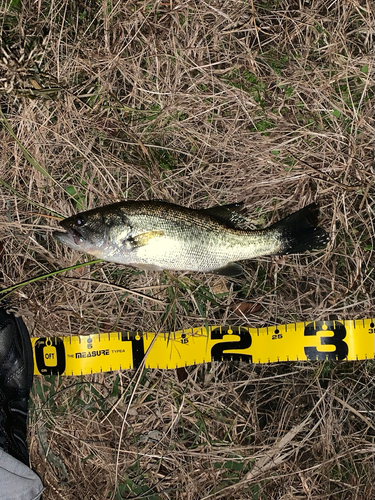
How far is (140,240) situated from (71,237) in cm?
57

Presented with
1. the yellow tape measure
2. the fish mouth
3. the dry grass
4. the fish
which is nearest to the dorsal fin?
the fish

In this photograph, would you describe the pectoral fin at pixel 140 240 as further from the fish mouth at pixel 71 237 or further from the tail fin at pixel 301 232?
the tail fin at pixel 301 232

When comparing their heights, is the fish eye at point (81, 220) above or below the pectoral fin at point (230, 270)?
above

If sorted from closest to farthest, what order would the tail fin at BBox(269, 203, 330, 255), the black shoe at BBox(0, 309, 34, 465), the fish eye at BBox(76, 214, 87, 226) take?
the fish eye at BBox(76, 214, 87, 226)
the tail fin at BBox(269, 203, 330, 255)
the black shoe at BBox(0, 309, 34, 465)

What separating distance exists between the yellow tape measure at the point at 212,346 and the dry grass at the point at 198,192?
0.40 feet

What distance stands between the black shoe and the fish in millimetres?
1150

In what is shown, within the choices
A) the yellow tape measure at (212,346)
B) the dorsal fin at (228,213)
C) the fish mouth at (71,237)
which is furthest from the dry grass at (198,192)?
the fish mouth at (71,237)

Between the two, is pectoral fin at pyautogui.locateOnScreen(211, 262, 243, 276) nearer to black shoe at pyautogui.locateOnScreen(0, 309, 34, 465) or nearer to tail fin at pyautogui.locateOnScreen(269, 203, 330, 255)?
tail fin at pyautogui.locateOnScreen(269, 203, 330, 255)

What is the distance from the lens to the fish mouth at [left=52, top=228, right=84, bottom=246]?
325cm

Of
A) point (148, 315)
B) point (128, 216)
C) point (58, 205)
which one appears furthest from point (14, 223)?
point (148, 315)

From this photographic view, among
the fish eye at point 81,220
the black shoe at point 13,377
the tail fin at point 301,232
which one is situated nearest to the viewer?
the fish eye at point 81,220

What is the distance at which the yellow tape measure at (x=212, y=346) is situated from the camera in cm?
360

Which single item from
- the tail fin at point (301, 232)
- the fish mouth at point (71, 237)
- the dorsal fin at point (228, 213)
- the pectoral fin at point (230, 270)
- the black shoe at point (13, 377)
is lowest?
the black shoe at point (13, 377)

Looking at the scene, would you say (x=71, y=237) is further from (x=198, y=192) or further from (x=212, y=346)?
(x=212, y=346)
